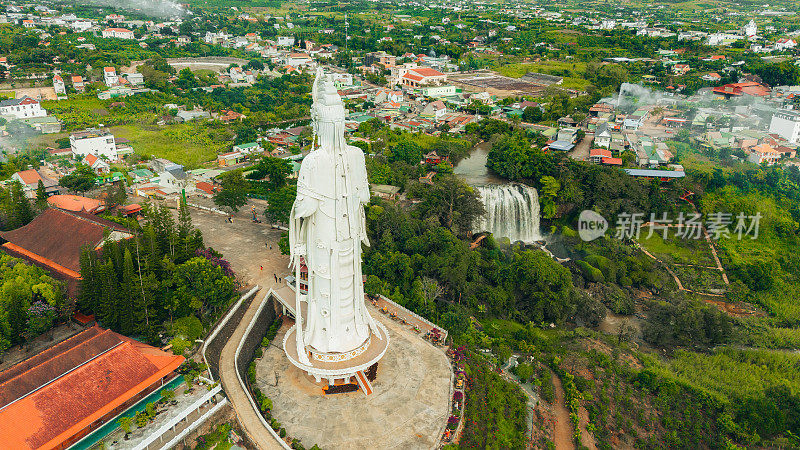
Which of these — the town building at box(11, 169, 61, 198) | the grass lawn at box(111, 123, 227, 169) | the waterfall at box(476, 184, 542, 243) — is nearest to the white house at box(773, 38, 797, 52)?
the waterfall at box(476, 184, 542, 243)

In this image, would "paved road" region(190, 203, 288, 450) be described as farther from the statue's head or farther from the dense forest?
the statue's head

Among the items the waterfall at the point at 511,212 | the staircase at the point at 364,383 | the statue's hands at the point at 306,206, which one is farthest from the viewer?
the waterfall at the point at 511,212

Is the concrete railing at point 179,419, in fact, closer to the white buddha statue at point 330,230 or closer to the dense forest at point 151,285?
the dense forest at point 151,285

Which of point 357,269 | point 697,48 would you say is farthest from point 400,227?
point 697,48

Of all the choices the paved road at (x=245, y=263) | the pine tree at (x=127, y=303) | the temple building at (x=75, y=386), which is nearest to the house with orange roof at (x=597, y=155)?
the paved road at (x=245, y=263)

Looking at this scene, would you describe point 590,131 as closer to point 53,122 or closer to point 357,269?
point 357,269
